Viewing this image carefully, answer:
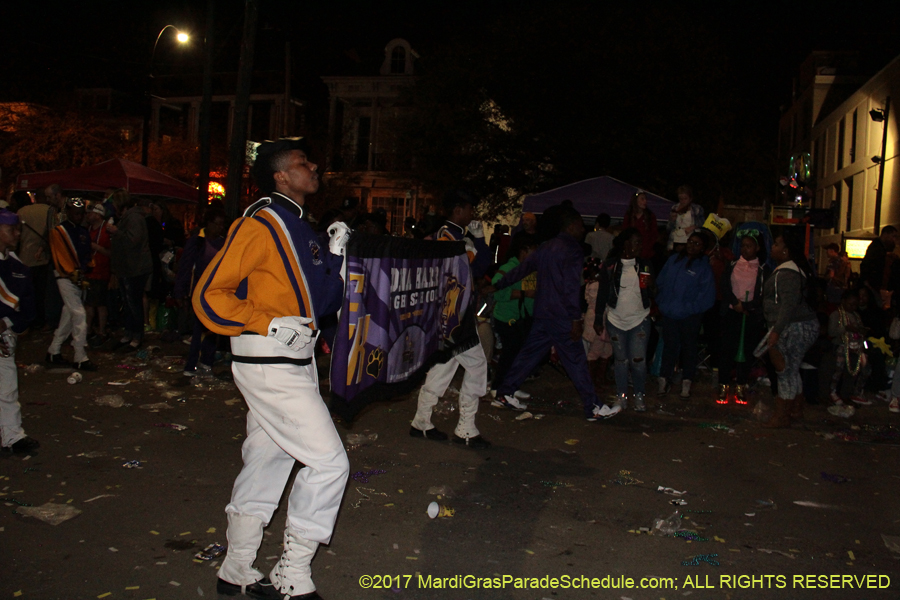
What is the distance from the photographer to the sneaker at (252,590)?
3.66m

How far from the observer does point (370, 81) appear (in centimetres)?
3756

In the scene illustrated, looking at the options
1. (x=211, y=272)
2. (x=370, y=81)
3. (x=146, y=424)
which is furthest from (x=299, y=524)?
(x=370, y=81)

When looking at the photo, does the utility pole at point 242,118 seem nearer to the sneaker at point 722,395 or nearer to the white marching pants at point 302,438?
the sneaker at point 722,395

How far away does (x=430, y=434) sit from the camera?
6.85 meters

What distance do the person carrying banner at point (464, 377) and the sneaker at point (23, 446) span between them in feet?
10.0

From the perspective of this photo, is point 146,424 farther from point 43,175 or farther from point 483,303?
point 43,175

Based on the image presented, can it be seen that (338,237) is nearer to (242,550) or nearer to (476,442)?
(242,550)

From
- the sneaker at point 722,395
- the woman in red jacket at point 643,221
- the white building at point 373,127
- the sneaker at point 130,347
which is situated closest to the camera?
the sneaker at point 722,395

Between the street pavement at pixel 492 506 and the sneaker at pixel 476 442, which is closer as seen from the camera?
the street pavement at pixel 492 506

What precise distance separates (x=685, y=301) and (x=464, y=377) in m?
3.50

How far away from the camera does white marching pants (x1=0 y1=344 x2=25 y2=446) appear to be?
5.72 m

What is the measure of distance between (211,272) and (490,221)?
86.7ft

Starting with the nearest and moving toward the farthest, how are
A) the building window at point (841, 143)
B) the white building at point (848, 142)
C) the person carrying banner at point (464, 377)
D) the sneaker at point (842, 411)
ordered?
the person carrying banner at point (464, 377) < the sneaker at point (842, 411) < the white building at point (848, 142) < the building window at point (841, 143)

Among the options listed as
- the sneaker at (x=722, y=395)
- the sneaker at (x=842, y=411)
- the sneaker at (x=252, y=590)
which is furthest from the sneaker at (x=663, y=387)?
the sneaker at (x=252, y=590)
